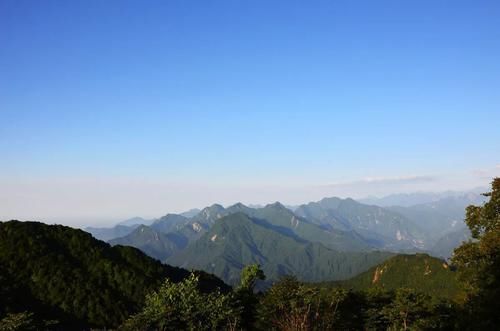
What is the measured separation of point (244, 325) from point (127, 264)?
3336cm

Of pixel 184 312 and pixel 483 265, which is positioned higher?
pixel 483 265

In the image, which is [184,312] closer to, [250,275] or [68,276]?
[68,276]

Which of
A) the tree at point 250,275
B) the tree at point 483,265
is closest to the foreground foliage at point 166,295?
the tree at point 483,265

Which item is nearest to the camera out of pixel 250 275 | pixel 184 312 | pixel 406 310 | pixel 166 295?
pixel 184 312

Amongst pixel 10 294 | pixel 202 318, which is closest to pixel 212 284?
pixel 10 294

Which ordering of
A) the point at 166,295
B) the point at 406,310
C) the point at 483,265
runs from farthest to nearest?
the point at 406,310 → the point at 166,295 → the point at 483,265

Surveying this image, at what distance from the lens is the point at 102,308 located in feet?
211

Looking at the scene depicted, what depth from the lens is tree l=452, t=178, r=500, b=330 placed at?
31.3m

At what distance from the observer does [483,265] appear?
34719 millimetres

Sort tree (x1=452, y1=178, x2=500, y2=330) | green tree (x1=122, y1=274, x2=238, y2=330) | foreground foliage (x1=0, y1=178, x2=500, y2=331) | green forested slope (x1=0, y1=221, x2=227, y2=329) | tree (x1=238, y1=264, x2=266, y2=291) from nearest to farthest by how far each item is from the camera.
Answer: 1. tree (x1=452, y1=178, x2=500, y2=330)
2. foreground foliage (x1=0, y1=178, x2=500, y2=331)
3. green tree (x1=122, y1=274, x2=238, y2=330)
4. green forested slope (x1=0, y1=221, x2=227, y2=329)
5. tree (x1=238, y1=264, x2=266, y2=291)

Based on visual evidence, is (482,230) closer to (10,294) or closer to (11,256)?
(10,294)

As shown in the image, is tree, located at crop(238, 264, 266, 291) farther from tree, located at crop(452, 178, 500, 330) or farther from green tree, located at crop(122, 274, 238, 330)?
tree, located at crop(452, 178, 500, 330)

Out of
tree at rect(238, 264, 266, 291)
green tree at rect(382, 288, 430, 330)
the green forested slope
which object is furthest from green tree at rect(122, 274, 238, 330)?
tree at rect(238, 264, 266, 291)

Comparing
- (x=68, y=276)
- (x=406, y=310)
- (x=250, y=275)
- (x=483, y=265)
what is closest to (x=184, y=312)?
(x=483, y=265)
